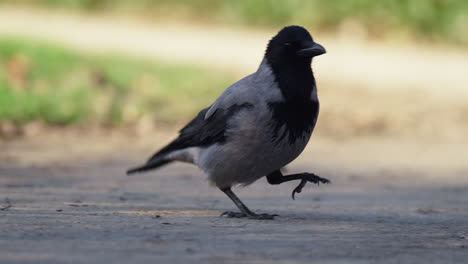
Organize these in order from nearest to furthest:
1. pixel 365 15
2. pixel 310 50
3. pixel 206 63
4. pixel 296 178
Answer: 1. pixel 310 50
2. pixel 296 178
3. pixel 206 63
4. pixel 365 15

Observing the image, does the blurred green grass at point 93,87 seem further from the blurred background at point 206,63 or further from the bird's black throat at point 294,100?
the bird's black throat at point 294,100

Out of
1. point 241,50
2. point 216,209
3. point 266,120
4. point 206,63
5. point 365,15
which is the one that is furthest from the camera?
point 365,15

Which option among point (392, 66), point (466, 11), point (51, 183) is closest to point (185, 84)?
point (392, 66)

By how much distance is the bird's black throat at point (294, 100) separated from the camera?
570cm

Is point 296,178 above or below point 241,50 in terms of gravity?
below

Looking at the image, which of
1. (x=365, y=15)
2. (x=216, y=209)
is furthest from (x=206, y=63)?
(x=216, y=209)

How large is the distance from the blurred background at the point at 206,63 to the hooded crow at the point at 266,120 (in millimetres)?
4396

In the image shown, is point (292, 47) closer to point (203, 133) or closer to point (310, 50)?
point (310, 50)

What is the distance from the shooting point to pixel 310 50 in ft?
19.3

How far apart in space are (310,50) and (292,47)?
145 millimetres

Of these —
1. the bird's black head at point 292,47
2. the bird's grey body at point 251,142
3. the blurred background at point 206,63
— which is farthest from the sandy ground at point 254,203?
the bird's black head at point 292,47

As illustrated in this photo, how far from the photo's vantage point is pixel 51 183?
754cm

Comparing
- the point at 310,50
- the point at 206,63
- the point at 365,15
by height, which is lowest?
the point at 310,50

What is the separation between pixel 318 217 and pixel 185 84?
22.0 ft
